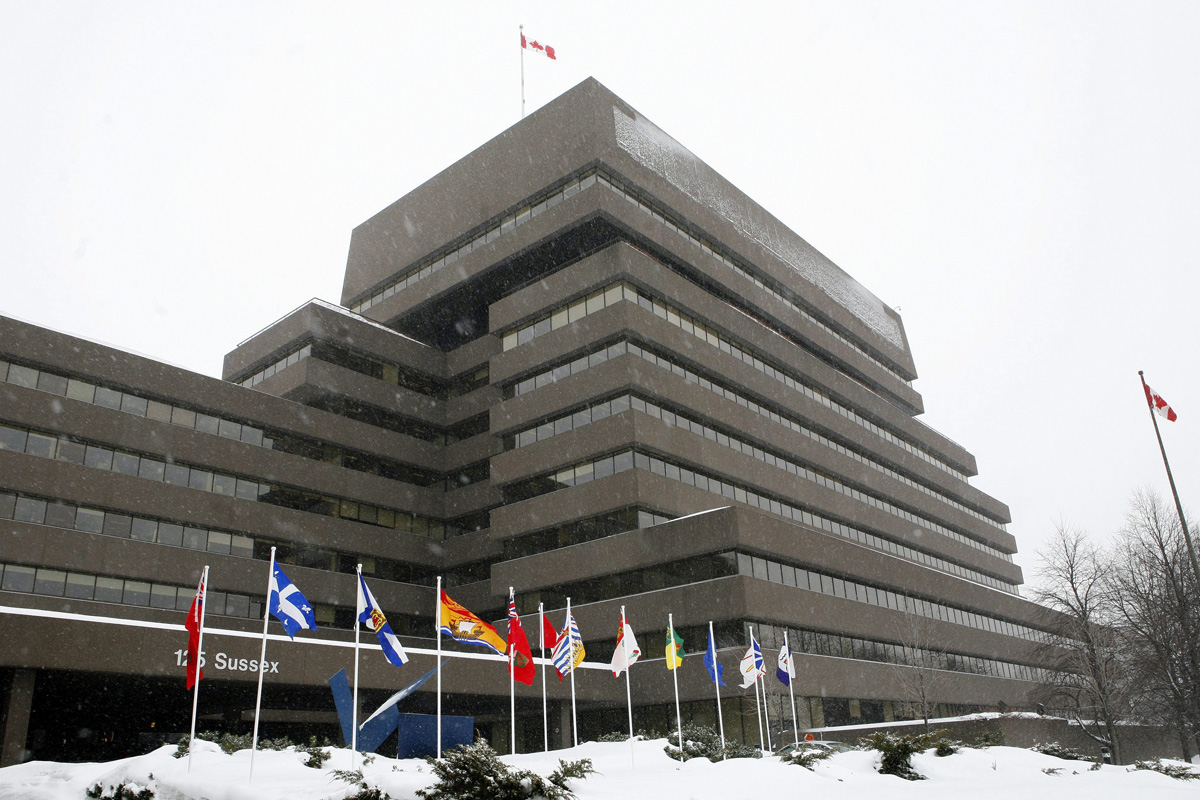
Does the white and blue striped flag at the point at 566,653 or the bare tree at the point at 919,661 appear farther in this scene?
the bare tree at the point at 919,661

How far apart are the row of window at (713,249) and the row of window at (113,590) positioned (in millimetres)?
29566

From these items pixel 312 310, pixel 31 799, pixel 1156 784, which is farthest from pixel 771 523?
pixel 31 799

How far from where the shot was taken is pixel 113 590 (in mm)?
41469

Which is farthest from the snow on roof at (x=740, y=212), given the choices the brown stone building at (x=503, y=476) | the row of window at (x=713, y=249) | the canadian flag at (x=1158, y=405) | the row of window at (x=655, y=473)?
the canadian flag at (x=1158, y=405)

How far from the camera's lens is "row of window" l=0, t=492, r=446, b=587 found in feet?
133

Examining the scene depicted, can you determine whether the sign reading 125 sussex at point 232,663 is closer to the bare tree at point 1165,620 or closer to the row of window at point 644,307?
the row of window at point 644,307

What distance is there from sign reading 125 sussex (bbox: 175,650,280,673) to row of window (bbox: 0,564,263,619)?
11.6 metres

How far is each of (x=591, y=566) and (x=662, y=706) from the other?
24.9ft

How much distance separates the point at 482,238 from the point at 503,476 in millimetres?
16492

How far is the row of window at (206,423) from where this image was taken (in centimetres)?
4238

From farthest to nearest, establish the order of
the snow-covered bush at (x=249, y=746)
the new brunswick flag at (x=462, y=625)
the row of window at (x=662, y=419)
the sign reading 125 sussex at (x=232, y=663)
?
1. the row of window at (x=662, y=419)
2. the sign reading 125 sussex at (x=232, y=663)
3. the new brunswick flag at (x=462, y=625)
4. the snow-covered bush at (x=249, y=746)

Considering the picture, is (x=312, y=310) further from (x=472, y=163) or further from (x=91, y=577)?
(x=91, y=577)

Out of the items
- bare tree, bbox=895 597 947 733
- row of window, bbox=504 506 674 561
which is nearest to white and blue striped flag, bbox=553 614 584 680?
row of window, bbox=504 506 674 561

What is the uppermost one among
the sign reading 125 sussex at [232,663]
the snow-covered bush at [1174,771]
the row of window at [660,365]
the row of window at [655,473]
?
the row of window at [660,365]
